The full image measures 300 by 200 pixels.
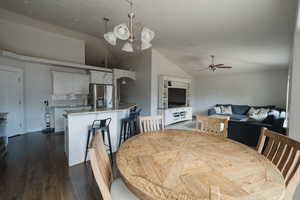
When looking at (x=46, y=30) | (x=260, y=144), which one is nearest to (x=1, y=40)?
(x=46, y=30)

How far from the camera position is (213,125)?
2.18m

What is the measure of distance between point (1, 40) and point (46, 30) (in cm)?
117

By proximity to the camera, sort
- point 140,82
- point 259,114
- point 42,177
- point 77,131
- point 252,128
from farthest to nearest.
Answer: point 140,82, point 259,114, point 252,128, point 77,131, point 42,177

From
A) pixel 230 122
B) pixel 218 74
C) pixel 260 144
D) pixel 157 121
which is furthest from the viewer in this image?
pixel 218 74

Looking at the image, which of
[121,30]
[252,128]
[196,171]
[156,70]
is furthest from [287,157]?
[156,70]

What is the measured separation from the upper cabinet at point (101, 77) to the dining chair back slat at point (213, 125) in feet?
13.1

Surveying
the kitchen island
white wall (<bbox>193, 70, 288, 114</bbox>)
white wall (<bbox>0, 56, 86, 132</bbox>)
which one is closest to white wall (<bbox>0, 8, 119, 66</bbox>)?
white wall (<bbox>0, 56, 86, 132</bbox>)

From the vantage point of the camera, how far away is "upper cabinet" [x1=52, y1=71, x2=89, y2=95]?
4734 mm

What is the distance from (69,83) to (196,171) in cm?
523

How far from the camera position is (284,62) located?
500 cm

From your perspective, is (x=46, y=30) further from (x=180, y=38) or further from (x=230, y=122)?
(x=230, y=122)

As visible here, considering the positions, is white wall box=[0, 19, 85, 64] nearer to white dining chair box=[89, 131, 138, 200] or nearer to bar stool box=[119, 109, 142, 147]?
bar stool box=[119, 109, 142, 147]

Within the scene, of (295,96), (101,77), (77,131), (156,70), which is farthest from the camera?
(156,70)

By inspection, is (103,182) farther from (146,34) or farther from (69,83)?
(69,83)
